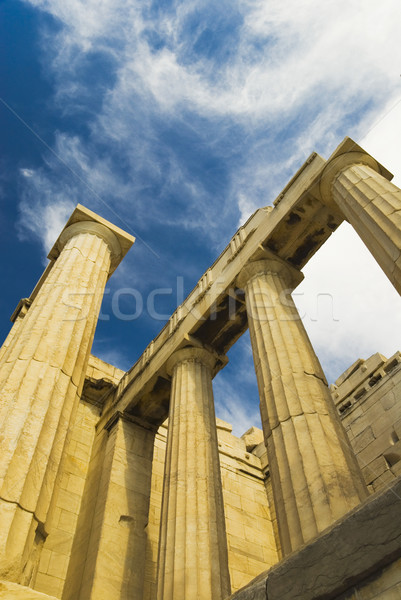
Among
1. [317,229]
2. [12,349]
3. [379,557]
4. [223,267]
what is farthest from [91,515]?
[379,557]

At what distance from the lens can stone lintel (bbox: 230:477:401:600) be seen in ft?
13.6

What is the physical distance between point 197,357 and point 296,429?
6330 mm

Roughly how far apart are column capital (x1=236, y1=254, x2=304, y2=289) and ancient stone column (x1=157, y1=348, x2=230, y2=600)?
111 inches

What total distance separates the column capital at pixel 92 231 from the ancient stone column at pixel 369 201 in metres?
7.50

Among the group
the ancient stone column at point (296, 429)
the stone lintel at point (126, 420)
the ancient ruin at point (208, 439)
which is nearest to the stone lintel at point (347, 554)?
the ancient ruin at point (208, 439)

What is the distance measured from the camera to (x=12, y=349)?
34.7 feet

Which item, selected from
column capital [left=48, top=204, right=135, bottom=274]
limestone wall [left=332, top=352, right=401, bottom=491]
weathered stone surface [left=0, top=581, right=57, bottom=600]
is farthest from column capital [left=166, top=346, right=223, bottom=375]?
weathered stone surface [left=0, top=581, right=57, bottom=600]

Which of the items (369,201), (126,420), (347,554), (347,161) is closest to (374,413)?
(126,420)

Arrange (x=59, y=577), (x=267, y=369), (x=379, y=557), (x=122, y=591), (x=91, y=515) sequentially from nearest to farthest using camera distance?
(x=379, y=557)
(x=267, y=369)
(x=122, y=591)
(x=59, y=577)
(x=91, y=515)

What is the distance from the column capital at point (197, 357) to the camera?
14.8 m

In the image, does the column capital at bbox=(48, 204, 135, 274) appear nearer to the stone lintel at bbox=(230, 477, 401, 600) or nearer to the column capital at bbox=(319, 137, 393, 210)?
the column capital at bbox=(319, 137, 393, 210)

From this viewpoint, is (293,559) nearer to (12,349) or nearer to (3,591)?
(3,591)

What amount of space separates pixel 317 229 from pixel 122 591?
10.4 m

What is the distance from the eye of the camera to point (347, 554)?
4.36 m
